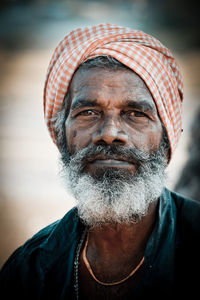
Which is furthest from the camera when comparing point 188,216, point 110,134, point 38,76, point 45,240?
point 38,76

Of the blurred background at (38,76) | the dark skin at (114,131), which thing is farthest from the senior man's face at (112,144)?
the blurred background at (38,76)

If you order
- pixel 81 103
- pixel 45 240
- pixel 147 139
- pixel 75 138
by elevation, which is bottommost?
pixel 45 240

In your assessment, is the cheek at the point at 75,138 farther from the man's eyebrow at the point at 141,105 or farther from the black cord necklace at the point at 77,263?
the black cord necklace at the point at 77,263

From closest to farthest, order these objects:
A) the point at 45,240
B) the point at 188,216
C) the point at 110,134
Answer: the point at 110,134 < the point at 188,216 < the point at 45,240

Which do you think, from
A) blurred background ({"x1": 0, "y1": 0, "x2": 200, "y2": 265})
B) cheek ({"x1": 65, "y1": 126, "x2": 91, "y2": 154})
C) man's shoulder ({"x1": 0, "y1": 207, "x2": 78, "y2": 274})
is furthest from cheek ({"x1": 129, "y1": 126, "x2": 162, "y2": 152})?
blurred background ({"x1": 0, "y1": 0, "x2": 200, "y2": 265})

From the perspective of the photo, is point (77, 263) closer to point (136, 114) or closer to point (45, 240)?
point (45, 240)

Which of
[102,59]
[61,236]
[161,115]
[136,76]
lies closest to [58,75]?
[102,59]

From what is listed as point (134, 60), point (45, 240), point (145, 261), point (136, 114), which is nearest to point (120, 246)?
point (145, 261)

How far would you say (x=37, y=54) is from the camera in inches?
237

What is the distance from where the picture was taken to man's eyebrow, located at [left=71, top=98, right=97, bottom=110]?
65.3 inches

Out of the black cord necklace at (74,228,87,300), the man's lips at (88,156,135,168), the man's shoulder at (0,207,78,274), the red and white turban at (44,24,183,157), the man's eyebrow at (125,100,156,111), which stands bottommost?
the black cord necklace at (74,228,87,300)

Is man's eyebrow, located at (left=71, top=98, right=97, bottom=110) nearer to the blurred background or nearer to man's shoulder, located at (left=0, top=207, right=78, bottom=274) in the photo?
man's shoulder, located at (left=0, top=207, right=78, bottom=274)

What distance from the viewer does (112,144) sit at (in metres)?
1.52

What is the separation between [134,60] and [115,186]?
0.89 meters
